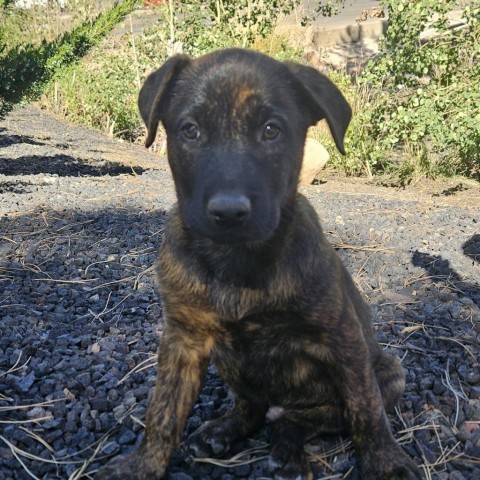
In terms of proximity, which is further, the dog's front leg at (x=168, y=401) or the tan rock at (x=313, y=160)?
the tan rock at (x=313, y=160)

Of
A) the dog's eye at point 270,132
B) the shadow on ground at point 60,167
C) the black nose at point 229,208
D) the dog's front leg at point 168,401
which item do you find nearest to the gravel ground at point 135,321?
the dog's front leg at point 168,401

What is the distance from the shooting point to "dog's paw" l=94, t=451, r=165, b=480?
254 centimetres

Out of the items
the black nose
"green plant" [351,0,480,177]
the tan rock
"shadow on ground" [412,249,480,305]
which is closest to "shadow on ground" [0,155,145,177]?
the tan rock

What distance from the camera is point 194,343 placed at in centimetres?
254

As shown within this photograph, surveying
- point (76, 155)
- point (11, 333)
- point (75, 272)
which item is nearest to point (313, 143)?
point (76, 155)

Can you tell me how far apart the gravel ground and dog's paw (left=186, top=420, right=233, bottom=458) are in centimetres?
5

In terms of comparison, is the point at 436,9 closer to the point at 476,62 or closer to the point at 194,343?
the point at 476,62

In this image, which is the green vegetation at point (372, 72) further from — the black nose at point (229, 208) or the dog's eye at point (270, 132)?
the black nose at point (229, 208)

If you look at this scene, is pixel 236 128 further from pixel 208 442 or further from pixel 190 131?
pixel 208 442


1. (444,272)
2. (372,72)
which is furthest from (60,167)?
(444,272)

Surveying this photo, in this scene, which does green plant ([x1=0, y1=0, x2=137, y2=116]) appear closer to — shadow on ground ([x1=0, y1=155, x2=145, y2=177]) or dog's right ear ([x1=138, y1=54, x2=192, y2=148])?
shadow on ground ([x1=0, y1=155, x2=145, y2=177])

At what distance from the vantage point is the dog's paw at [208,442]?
270 centimetres

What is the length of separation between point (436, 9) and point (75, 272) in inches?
229

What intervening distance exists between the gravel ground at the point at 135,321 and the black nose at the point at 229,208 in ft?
3.48
